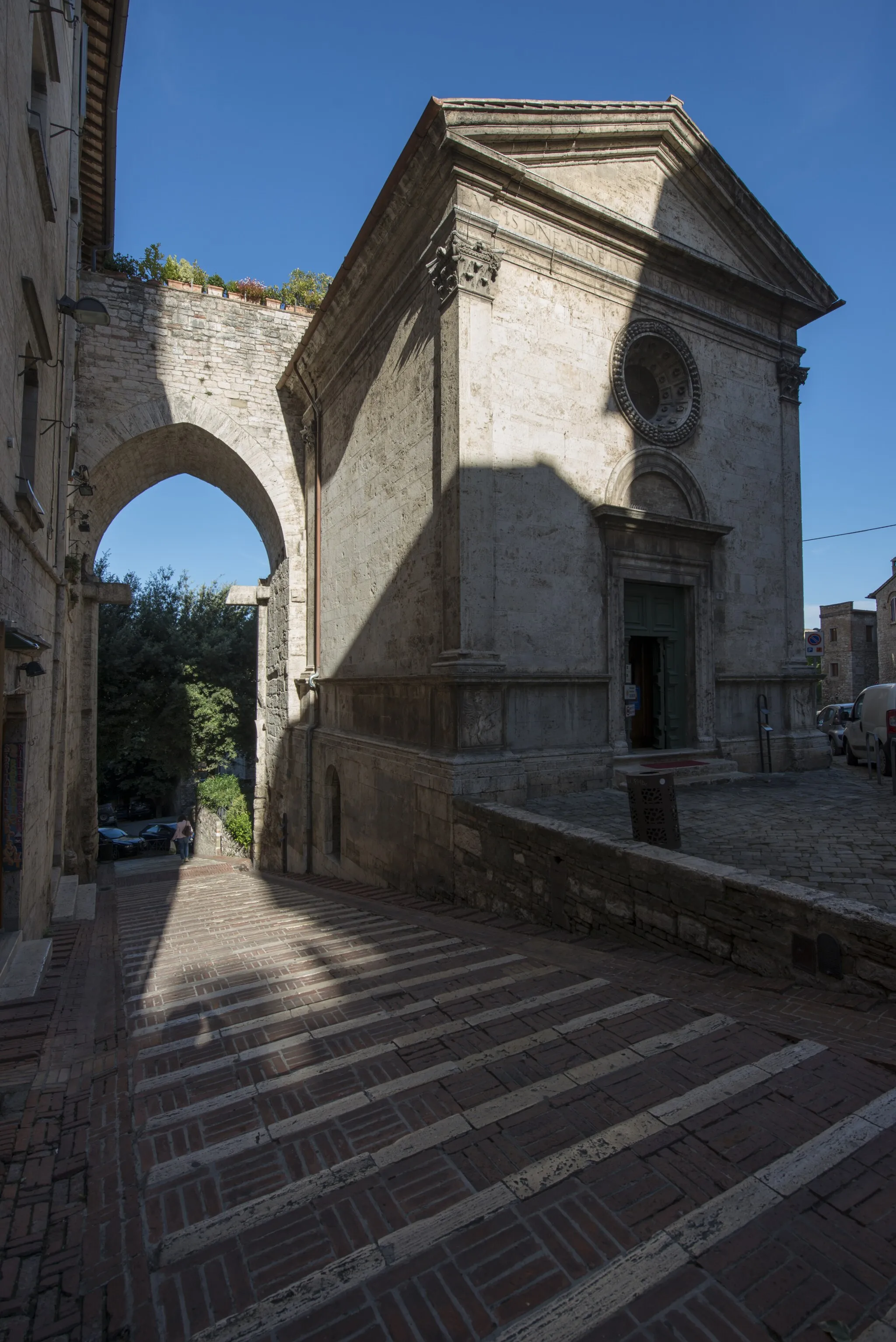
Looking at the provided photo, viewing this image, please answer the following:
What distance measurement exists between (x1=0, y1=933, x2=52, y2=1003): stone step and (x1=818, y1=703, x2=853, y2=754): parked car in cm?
1326

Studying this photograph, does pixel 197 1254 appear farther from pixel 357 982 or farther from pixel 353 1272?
pixel 357 982

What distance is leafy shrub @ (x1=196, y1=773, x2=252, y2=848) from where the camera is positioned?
19422mm

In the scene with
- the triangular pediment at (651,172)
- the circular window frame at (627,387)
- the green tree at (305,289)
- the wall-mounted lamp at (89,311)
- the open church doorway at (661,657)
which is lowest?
the open church doorway at (661,657)

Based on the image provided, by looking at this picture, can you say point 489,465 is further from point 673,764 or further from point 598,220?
point 673,764

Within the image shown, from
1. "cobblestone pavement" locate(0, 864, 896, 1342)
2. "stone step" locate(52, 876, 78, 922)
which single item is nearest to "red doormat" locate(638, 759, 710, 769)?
"cobblestone pavement" locate(0, 864, 896, 1342)

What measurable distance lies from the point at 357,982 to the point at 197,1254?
2335 millimetres

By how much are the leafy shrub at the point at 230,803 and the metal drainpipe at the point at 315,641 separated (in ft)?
20.6

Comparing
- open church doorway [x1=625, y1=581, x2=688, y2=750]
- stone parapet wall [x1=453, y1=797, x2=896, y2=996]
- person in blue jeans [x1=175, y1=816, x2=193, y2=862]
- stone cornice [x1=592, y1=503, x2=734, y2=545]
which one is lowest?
person in blue jeans [x1=175, y1=816, x2=193, y2=862]

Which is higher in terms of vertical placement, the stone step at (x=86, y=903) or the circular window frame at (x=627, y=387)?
the circular window frame at (x=627, y=387)

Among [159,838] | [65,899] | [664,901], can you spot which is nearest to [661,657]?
[664,901]

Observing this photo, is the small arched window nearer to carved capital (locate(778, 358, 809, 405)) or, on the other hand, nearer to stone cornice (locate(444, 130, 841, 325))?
stone cornice (locate(444, 130, 841, 325))

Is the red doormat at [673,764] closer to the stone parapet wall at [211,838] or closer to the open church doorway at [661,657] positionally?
the open church doorway at [661,657]

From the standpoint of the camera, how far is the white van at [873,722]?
9453 mm

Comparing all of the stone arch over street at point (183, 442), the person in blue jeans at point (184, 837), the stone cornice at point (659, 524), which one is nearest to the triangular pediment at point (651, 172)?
the stone cornice at point (659, 524)
